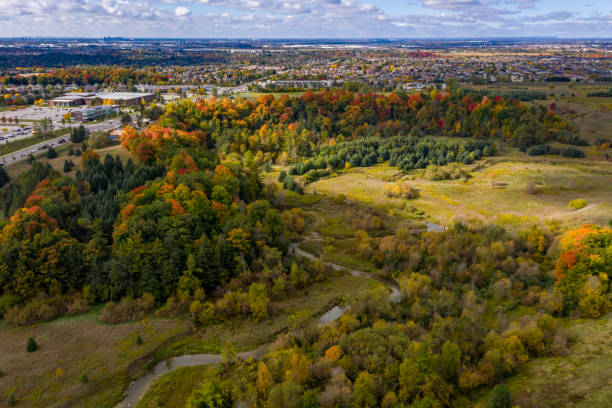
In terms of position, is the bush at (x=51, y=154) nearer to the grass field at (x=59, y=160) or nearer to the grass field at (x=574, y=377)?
the grass field at (x=59, y=160)

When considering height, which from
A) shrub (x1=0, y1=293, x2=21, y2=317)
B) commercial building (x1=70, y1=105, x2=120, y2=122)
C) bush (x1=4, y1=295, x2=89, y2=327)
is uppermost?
commercial building (x1=70, y1=105, x2=120, y2=122)

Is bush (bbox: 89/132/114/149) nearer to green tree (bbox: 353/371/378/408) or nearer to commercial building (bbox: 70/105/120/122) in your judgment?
commercial building (bbox: 70/105/120/122)

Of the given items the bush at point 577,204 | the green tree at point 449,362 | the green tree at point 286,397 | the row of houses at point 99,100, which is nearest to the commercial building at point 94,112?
the row of houses at point 99,100

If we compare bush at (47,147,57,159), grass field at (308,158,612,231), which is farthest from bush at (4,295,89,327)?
bush at (47,147,57,159)

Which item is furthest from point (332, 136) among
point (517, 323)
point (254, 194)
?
point (517, 323)

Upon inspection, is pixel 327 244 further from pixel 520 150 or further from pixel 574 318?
pixel 520 150

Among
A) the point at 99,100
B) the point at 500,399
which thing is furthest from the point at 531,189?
the point at 99,100
